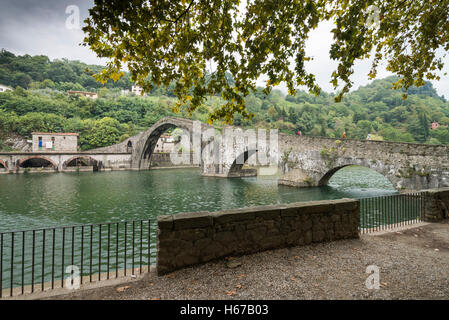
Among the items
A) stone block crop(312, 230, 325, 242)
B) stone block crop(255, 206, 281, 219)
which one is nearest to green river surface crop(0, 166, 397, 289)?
stone block crop(255, 206, 281, 219)

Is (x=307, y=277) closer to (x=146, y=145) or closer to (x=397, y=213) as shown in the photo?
(x=397, y=213)

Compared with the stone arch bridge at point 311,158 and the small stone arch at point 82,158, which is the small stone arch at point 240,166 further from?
the small stone arch at point 82,158

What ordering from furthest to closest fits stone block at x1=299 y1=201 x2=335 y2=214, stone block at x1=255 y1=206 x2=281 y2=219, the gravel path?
stone block at x1=299 y1=201 x2=335 y2=214 → stone block at x1=255 y1=206 x2=281 y2=219 → the gravel path

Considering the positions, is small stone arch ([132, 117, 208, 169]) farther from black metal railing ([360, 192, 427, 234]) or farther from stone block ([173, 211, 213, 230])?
stone block ([173, 211, 213, 230])

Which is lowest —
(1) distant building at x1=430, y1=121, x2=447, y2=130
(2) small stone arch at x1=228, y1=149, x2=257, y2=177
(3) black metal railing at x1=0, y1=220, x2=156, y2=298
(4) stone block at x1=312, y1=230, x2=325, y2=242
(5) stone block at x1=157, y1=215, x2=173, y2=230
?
(3) black metal railing at x1=0, y1=220, x2=156, y2=298

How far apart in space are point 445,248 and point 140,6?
6.60m

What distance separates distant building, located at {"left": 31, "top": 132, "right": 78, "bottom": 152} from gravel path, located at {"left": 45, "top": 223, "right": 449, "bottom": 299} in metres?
42.4

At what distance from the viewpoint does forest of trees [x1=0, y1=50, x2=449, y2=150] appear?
45281 mm

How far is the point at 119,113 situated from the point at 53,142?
65.2 feet

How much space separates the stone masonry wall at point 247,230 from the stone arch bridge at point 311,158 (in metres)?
9.09

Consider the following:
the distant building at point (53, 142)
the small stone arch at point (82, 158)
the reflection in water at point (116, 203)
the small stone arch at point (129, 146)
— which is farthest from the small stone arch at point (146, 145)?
the reflection in water at point (116, 203)

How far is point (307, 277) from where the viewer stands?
10.7ft
